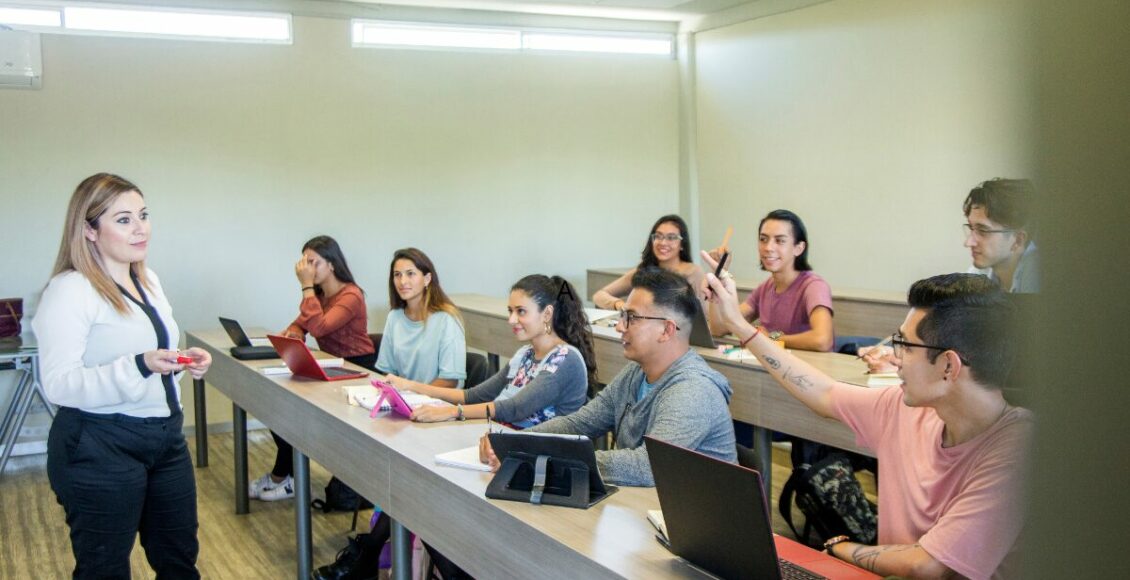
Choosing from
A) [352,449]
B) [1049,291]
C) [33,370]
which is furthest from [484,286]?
[1049,291]

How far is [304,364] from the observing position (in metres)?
3.52

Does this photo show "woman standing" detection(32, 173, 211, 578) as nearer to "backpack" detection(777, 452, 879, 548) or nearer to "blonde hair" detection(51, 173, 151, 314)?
"blonde hair" detection(51, 173, 151, 314)

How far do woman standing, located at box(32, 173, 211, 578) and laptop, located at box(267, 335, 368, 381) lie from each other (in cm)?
108

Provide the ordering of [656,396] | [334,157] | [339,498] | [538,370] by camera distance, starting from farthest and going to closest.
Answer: [334,157], [339,498], [538,370], [656,396]

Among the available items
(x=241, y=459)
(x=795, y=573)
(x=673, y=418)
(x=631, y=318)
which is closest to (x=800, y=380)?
(x=673, y=418)

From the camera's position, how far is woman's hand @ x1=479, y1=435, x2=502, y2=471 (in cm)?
226

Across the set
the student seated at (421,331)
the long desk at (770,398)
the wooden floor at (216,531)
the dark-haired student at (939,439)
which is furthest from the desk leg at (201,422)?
the dark-haired student at (939,439)

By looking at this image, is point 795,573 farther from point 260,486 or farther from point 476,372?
point 260,486

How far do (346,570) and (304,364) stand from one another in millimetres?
740

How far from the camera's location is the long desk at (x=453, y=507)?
1790mm

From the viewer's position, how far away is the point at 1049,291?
25 cm

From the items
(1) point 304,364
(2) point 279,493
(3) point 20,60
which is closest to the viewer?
(1) point 304,364

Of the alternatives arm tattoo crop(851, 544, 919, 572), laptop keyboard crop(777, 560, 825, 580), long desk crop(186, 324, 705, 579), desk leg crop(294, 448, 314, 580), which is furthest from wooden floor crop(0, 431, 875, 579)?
laptop keyboard crop(777, 560, 825, 580)

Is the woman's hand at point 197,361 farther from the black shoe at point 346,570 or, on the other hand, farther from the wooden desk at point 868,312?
the wooden desk at point 868,312
